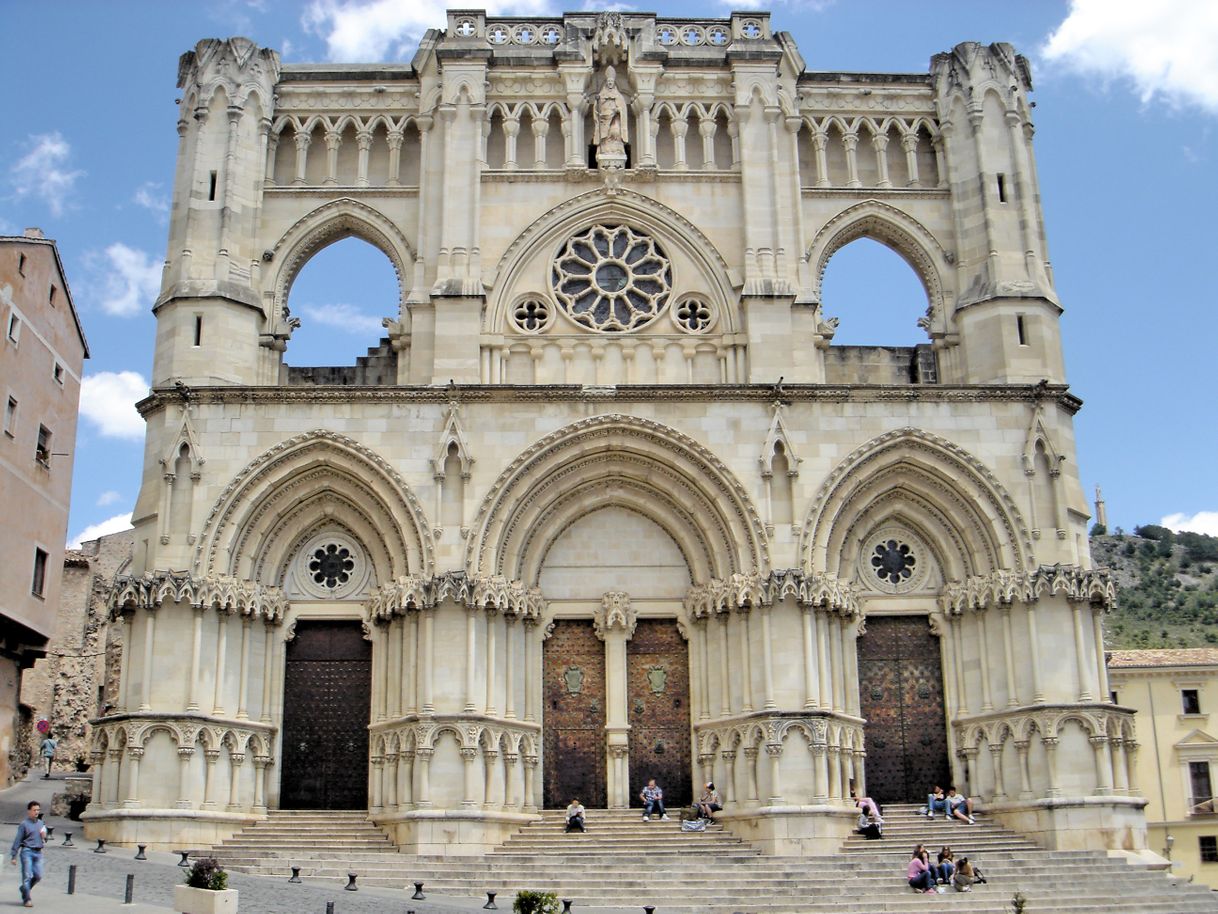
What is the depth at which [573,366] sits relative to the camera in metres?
27.7

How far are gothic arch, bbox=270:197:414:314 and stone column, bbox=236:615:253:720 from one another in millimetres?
6952

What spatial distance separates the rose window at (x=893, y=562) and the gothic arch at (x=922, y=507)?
0.50 m

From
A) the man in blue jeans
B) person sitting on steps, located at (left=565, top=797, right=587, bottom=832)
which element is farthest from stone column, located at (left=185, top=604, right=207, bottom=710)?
person sitting on steps, located at (left=565, top=797, right=587, bottom=832)

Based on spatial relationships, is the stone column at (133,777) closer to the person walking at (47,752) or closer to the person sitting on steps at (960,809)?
the person walking at (47,752)

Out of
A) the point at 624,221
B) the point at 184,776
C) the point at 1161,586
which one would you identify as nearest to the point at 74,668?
the point at 184,776

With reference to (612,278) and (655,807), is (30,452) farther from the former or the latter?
(655,807)

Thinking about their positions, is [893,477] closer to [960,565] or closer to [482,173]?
[960,565]

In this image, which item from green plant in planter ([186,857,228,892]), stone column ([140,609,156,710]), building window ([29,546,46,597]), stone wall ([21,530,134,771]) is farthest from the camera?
stone wall ([21,530,134,771])

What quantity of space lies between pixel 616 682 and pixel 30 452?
620 inches

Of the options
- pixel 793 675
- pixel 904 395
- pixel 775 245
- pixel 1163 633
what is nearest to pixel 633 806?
pixel 793 675

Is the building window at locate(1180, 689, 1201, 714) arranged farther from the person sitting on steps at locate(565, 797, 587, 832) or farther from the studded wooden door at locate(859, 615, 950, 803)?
the person sitting on steps at locate(565, 797, 587, 832)

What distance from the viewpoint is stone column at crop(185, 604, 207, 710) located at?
952 inches

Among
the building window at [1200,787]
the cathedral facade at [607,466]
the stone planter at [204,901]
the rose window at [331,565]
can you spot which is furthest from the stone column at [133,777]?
the building window at [1200,787]

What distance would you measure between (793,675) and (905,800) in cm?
367
